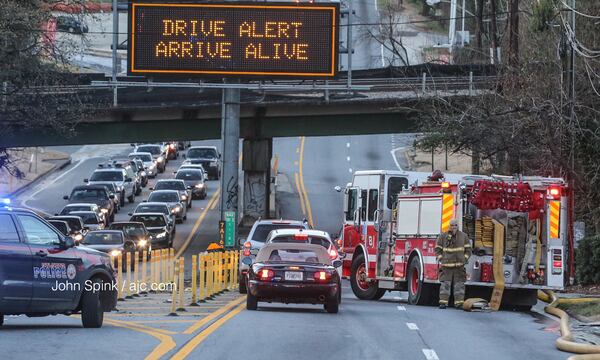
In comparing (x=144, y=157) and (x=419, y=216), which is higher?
(x=144, y=157)

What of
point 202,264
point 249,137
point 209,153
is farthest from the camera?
point 209,153

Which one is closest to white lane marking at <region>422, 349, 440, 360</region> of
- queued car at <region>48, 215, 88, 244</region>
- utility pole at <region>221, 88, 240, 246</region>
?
utility pole at <region>221, 88, 240, 246</region>

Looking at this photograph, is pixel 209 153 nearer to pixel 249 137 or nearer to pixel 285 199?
pixel 285 199

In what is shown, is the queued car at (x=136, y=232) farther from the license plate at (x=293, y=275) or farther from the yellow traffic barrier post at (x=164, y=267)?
the license plate at (x=293, y=275)

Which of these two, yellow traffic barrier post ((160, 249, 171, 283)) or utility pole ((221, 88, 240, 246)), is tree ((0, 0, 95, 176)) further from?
yellow traffic barrier post ((160, 249, 171, 283))

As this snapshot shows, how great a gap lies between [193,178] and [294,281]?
51.3 meters

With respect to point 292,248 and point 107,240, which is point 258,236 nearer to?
point 292,248

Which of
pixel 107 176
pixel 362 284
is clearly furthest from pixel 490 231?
pixel 107 176

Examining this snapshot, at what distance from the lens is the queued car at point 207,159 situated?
267 feet

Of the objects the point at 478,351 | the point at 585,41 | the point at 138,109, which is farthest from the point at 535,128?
the point at 478,351

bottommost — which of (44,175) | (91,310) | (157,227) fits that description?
(157,227)

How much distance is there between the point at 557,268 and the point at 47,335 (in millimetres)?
11961

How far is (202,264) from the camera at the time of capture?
2792cm

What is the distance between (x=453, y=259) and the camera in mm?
25000
